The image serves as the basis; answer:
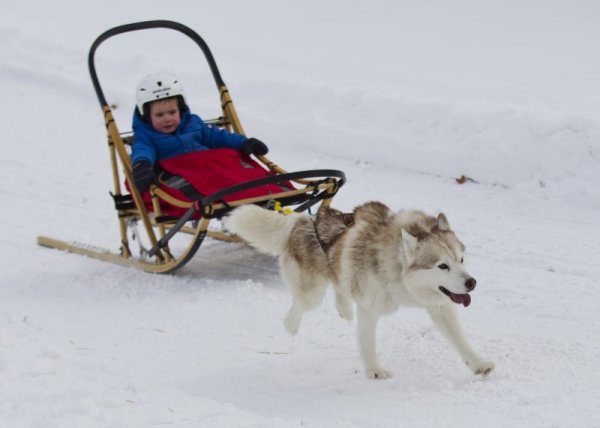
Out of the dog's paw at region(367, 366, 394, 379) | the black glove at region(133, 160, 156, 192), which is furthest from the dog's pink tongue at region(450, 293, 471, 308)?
the black glove at region(133, 160, 156, 192)

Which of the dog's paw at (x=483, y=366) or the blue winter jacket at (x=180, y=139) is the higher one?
the blue winter jacket at (x=180, y=139)

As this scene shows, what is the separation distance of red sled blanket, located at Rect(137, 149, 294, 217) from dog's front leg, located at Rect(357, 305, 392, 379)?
1.71m

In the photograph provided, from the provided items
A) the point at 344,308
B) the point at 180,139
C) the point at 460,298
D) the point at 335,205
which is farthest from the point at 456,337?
the point at 335,205

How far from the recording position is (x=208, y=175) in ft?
19.7

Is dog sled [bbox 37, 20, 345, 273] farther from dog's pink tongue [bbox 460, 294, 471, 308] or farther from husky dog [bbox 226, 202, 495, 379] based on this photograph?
dog's pink tongue [bbox 460, 294, 471, 308]

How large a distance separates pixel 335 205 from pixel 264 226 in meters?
2.74

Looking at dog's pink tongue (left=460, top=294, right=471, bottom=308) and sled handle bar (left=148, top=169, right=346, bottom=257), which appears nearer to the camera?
dog's pink tongue (left=460, top=294, right=471, bottom=308)

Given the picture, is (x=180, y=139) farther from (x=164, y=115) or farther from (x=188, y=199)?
(x=188, y=199)

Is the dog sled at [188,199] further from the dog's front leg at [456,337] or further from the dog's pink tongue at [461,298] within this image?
the dog's pink tongue at [461,298]

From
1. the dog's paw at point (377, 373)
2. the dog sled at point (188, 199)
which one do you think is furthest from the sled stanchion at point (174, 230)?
the dog's paw at point (377, 373)

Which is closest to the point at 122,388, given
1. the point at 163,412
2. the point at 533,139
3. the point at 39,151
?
the point at 163,412

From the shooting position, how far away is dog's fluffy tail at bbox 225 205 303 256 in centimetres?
480

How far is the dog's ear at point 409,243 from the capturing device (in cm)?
398

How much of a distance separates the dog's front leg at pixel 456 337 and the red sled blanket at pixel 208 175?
74.4 inches
